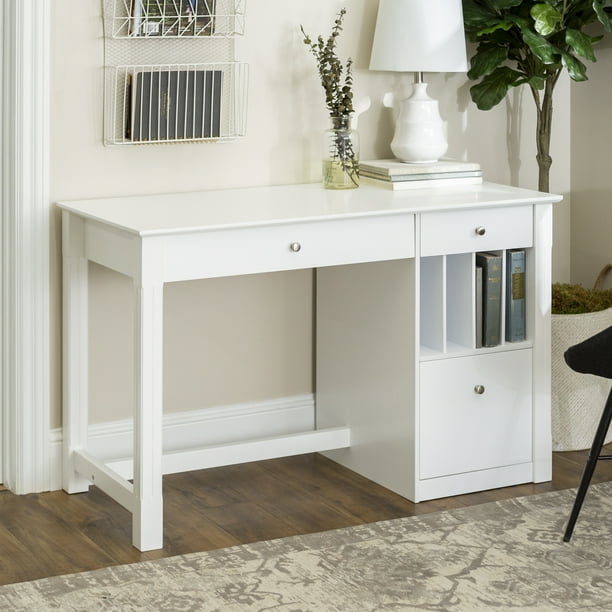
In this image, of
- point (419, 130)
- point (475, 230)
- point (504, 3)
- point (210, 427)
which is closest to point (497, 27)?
point (504, 3)

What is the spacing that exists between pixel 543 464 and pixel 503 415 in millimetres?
203

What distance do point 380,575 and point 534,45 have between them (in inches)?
62.3

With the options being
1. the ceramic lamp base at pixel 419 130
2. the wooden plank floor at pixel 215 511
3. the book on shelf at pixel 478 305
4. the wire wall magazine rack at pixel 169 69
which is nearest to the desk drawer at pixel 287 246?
the book on shelf at pixel 478 305

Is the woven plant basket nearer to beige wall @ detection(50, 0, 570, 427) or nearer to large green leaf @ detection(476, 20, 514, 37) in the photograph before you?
beige wall @ detection(50, 0, 570, 427)

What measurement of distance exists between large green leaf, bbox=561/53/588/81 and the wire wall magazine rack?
0.93m

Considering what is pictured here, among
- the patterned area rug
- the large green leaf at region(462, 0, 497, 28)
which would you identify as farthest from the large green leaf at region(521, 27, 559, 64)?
the patterned area rug

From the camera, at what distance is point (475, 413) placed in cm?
320

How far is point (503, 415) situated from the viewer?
3.24 meters

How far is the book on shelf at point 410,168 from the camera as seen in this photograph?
327 cm

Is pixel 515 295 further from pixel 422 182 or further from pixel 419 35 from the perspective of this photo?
pixel 419 35

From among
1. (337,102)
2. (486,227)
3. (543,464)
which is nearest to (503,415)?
(543,464)

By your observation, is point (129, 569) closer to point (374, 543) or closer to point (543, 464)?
point (374, 543)

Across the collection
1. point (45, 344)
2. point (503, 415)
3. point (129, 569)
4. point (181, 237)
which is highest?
point (181, 237)

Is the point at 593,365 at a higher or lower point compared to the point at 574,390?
higher
